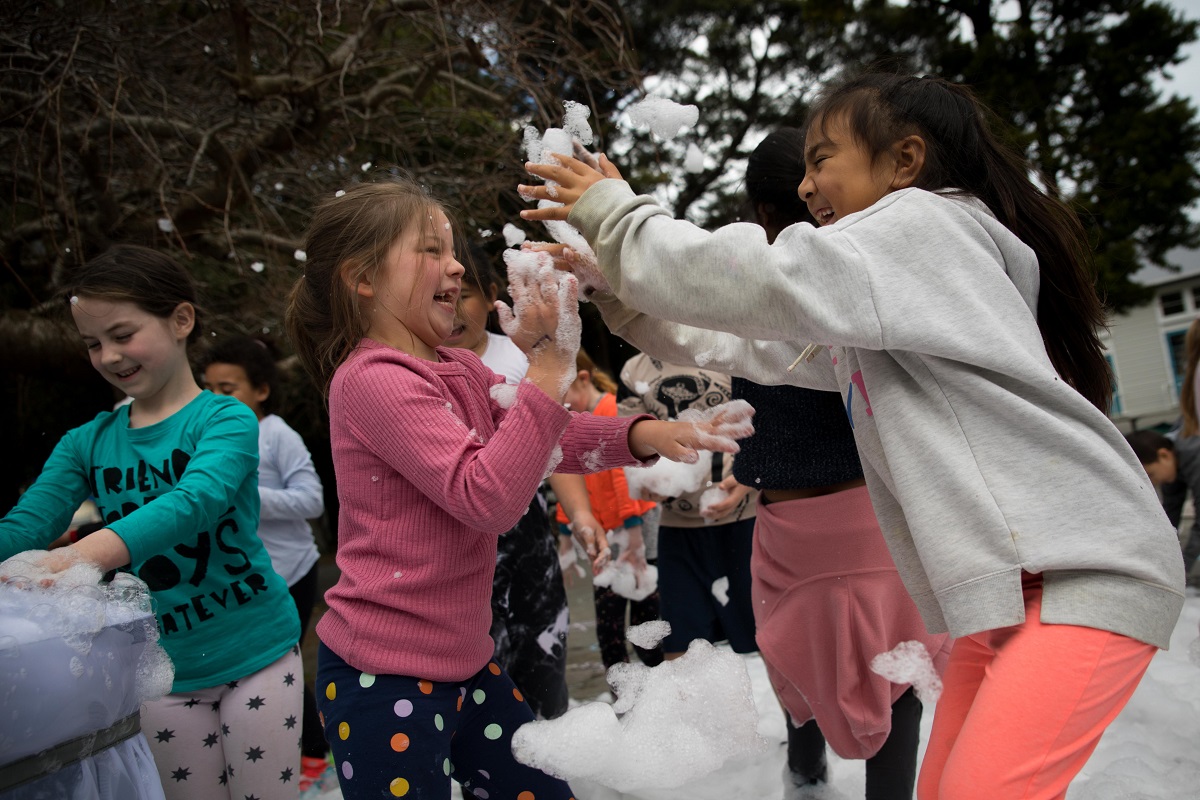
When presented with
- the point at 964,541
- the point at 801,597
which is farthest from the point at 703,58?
the point at 964,541

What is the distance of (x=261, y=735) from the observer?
6.34ft

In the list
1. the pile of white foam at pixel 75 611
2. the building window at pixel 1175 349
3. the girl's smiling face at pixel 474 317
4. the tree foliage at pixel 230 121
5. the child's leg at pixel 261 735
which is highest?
the tree foliage at pixel 230 121

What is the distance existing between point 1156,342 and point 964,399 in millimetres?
27430

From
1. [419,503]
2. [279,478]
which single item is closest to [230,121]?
[279,478]

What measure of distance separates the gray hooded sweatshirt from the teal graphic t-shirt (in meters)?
1.15

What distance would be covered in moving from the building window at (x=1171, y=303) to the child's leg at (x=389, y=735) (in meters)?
27.1

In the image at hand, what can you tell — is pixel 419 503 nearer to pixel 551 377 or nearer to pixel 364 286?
pixel 551 377

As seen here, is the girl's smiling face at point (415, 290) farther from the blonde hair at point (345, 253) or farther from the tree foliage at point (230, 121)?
the tree foliage at point (230, 121)

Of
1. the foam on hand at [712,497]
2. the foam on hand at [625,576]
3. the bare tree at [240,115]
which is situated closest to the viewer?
the foam on hand at [712,497]

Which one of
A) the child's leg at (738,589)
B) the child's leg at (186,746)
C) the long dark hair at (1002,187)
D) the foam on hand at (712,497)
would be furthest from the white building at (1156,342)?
the child's leg at (186,746)

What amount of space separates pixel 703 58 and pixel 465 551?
10.2 meters

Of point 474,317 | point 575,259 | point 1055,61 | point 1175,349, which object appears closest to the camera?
point 575,259

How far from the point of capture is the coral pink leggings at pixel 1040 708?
1.17m

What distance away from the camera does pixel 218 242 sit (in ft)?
15.0
